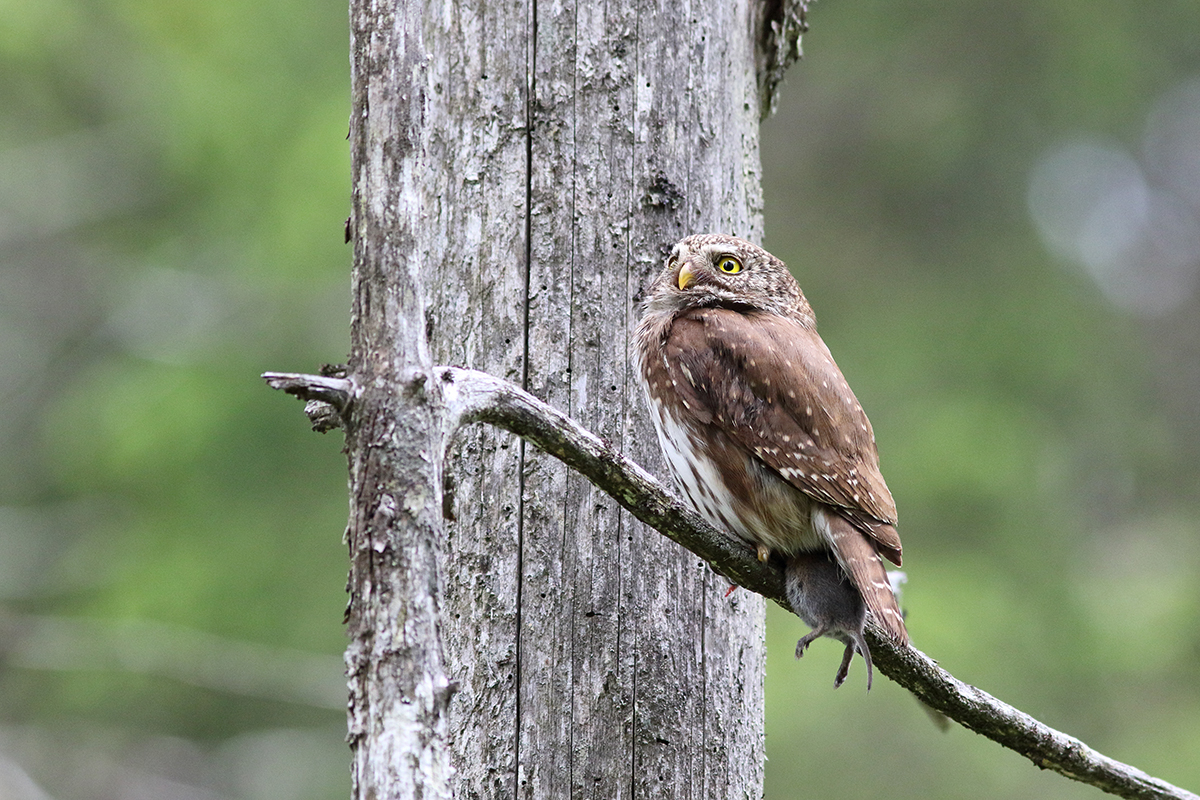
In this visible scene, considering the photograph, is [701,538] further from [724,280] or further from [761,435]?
[724,280]

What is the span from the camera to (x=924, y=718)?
7.42 meters

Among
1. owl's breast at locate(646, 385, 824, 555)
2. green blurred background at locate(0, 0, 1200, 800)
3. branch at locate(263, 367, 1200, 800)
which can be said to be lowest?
branch at locate(263, 367, 1200, 800)

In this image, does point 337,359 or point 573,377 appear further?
point 337,359

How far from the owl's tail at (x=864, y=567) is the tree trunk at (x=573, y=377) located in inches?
12.2

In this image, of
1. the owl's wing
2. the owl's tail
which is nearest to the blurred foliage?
the owl's wing

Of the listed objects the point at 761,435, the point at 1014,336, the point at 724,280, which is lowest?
the point at 761,435

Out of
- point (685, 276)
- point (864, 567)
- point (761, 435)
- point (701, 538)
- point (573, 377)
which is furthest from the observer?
point (685, 276)

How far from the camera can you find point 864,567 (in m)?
2.99

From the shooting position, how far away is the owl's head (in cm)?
335

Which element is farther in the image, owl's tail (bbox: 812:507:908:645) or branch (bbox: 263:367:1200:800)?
owl's tail (bbox: 812:507:908:645)

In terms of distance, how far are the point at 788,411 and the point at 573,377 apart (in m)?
0.58

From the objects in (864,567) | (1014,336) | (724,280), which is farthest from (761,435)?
(1014,336)

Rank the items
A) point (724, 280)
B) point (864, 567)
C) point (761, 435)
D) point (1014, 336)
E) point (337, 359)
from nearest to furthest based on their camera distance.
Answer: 1. point (864, 567)
2. point (761, 435)
3. point (724, 280)
4. point (337, 359)
5. point (1014, 336)

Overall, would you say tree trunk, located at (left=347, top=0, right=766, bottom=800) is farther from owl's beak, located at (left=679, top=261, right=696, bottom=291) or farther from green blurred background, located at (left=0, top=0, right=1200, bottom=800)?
green blurred background, located at (left=0, top=0, right=1200, bottom=800)
